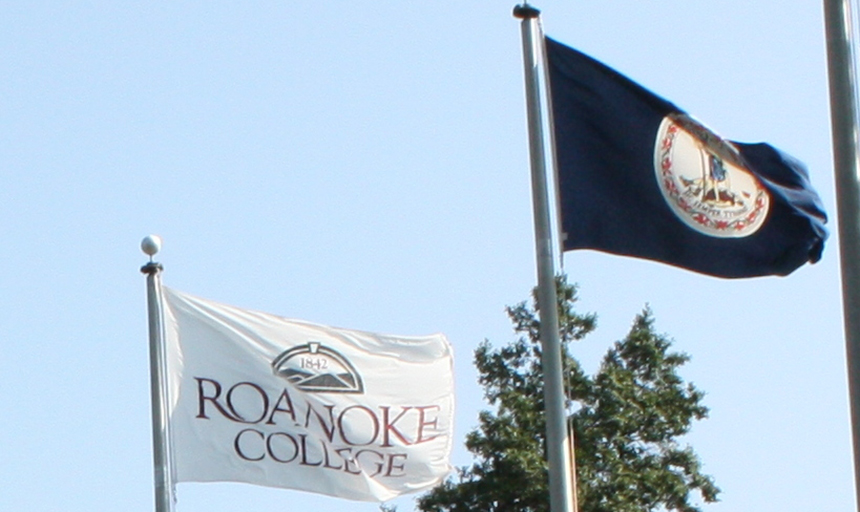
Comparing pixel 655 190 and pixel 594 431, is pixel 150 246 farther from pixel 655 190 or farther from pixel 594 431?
pixel 594 431

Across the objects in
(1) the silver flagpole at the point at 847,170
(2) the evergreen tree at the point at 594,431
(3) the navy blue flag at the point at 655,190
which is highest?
(2) the evergreen tree at the point at 594,431

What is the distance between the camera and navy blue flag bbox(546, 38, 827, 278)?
1269 centimetres

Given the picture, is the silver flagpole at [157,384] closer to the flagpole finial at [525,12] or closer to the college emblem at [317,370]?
the college emblem at [317,370]

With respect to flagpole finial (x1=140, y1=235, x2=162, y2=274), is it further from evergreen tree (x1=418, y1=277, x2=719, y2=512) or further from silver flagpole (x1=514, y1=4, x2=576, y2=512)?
evergreen tree (x1=418, y1=277, x2=719, y2=512)

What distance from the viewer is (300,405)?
14.3 metres

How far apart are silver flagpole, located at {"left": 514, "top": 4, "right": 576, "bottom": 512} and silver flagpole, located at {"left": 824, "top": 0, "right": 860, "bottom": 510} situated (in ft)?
7.82

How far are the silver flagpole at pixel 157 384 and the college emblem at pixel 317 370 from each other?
0.94m

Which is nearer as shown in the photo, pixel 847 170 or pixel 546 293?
pixel 847 170

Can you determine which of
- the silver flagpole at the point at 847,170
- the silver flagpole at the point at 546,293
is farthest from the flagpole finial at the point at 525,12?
the silver flagpole at the point at 847,170

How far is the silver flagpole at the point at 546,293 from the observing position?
11492mm

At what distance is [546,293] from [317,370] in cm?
307

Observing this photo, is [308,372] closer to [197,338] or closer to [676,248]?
[197,338]

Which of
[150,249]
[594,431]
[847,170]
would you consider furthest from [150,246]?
[594,431]

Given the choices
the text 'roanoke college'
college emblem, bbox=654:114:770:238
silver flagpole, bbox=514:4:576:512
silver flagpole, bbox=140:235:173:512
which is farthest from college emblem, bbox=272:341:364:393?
college emblem, bbox=654:114:770:238
